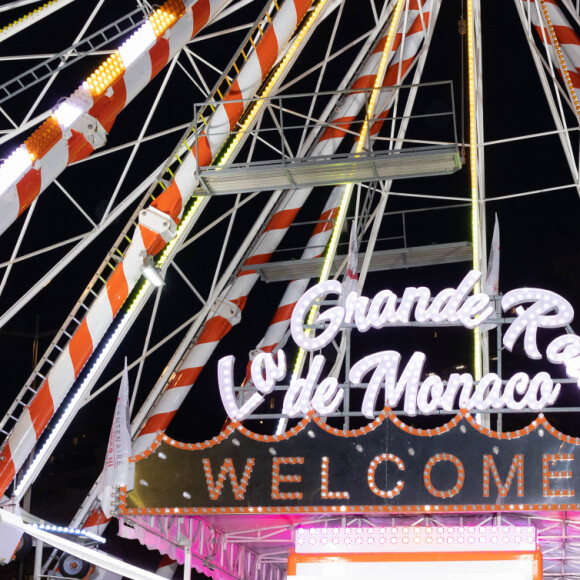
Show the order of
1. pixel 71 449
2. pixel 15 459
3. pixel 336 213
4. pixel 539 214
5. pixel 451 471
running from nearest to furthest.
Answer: pixel 15 459, pixel 451 471, pixel 336 213, pixel 71 449, pixel 539 214

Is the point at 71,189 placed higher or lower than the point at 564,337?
higher

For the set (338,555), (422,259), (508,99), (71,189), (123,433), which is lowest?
(338,555)

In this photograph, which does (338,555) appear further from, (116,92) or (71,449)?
(71,449)

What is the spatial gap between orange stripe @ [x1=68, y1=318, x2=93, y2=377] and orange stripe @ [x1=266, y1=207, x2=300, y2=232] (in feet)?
24.1

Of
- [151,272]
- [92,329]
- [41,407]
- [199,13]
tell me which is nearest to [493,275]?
[151,272]

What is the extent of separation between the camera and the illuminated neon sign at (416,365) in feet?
53.9

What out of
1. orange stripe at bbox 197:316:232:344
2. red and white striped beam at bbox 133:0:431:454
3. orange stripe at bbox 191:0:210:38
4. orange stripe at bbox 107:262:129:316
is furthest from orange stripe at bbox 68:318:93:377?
orange stripe at bbox 197:316:232:344

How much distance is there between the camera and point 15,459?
Answer: 14.5m

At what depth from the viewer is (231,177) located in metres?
15.2

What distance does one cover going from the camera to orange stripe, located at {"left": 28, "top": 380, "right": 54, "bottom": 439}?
14492 millimetres

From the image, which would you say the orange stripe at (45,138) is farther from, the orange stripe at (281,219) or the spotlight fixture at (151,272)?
the orange stripe at (281,219)

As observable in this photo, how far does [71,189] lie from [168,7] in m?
11.1

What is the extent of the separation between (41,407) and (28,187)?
3.56 metres

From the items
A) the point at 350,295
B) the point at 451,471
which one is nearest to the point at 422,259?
the point at 350,295
